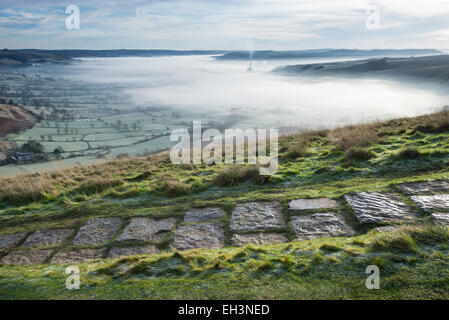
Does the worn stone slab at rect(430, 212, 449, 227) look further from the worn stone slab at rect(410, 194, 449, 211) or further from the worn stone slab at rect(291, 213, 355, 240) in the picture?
the worn stone slab at rect(291, 213, 355, 240)

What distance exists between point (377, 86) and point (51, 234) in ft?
504

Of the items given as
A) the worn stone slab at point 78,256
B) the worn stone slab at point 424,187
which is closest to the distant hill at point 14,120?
the worn stone slab at point 78,256

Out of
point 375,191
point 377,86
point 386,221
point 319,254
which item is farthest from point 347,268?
point 377,86

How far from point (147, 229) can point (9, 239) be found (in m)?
2.50

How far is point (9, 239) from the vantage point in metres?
5.65

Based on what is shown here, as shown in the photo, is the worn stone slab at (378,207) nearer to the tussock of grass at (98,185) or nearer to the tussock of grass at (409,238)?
the tussock of grass at (409,238)

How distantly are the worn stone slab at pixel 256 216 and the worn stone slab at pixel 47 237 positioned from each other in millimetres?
2953

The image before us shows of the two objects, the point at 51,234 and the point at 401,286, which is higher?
the point at 401,286

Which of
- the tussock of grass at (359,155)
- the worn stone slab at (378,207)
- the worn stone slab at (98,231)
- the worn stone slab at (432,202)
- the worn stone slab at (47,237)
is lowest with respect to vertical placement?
the worn stone slab at (47,237)

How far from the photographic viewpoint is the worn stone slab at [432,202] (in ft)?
15.6

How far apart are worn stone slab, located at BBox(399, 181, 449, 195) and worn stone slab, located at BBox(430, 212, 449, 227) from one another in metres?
0.98

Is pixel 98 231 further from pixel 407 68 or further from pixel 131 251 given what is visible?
pixel 407 68
